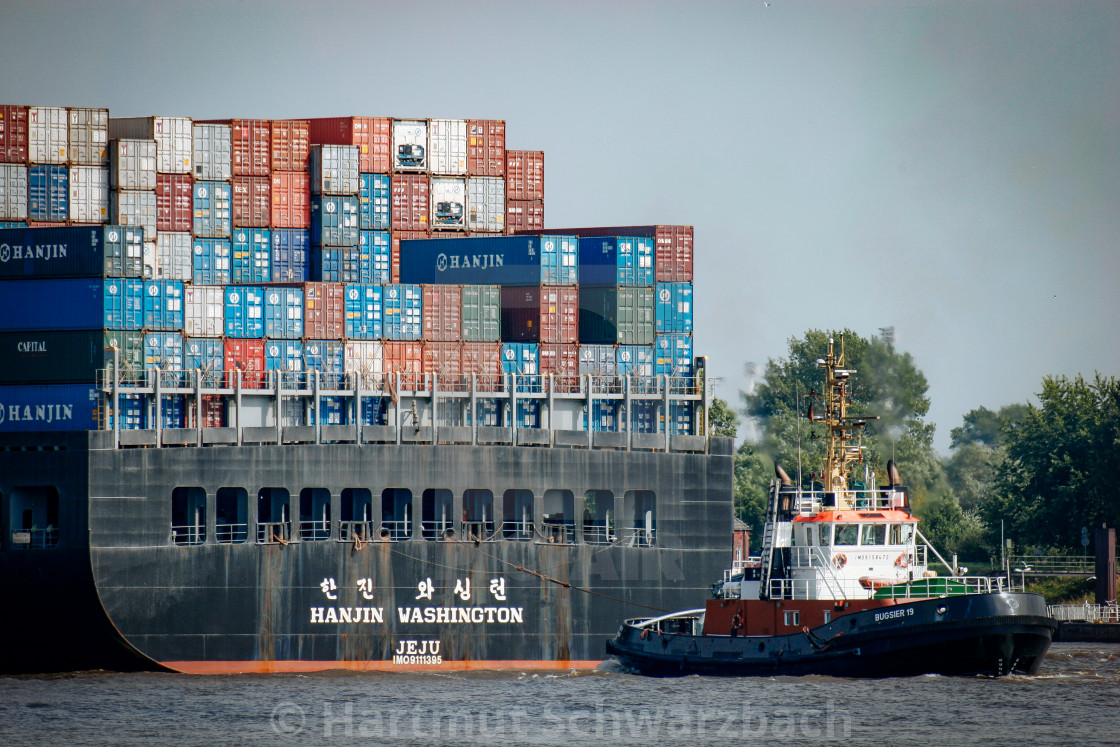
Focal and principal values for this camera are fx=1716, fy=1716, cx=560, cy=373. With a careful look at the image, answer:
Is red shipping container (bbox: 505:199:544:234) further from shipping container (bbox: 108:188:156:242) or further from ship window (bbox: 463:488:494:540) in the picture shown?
ship window (bbox: 463:488:494:540)

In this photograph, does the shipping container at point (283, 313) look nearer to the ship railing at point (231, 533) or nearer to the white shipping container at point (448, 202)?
the ship railing at point (231, 533)

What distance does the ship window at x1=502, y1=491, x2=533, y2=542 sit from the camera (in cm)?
5597

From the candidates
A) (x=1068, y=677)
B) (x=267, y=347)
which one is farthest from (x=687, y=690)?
(x=267, y=347)

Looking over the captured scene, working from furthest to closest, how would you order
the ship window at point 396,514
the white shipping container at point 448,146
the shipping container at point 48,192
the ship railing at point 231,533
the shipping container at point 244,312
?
the white shipping container at point 448,146 < the shipping container at point 48,192 < the shipping container at point 244,312 < the ship window at point 396,514 < the ship railing at point 231,533

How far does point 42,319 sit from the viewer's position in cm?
5469

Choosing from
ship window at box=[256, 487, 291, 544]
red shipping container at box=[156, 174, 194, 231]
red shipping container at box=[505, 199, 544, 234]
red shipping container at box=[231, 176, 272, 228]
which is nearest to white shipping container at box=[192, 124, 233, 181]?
red shipping container at box=[231, 176, 272, 228]

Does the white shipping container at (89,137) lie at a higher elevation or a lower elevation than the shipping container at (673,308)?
higher

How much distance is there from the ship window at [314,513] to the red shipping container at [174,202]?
1285 cm

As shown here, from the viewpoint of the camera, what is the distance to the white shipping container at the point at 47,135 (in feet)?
208

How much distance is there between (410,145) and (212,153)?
7489mm

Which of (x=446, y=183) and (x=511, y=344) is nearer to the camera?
(x=511, y=344)

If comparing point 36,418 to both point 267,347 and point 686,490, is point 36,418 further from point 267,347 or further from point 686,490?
point 686,490

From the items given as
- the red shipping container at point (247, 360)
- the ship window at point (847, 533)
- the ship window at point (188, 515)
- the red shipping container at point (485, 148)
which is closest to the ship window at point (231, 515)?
the ship window at point (188, 515)

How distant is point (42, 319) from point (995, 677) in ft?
102
